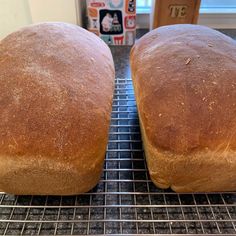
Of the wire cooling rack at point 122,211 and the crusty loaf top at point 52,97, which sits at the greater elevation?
the crusty loaf top at point 52,97

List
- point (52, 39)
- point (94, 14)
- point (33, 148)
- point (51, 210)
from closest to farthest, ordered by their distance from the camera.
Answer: point (33, 148), point (51, 210), point (52, 39), point (94, 14)

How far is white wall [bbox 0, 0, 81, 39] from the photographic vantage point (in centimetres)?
119

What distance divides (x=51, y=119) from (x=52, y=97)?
6 cm

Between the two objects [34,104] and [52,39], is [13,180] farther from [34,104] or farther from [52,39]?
[52,39]

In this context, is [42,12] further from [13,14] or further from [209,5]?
[209,5]

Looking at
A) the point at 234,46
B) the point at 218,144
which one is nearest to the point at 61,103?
the point at 218,144

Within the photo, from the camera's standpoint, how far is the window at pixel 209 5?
1.43m

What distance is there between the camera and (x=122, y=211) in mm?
674

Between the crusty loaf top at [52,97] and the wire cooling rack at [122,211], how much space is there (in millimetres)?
161

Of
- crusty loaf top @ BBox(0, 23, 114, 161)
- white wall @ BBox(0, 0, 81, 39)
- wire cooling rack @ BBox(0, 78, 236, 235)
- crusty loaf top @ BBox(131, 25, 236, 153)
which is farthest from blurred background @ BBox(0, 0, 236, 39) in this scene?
wire cooling rack @ BBox(0, 78, 236, 235)

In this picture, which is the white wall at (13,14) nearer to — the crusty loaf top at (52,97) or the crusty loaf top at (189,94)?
the crusty loaf top at (52,97)

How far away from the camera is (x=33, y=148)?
0.58 m

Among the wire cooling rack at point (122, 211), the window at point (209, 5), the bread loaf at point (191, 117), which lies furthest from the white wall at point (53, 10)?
the wire cooling rack at point (122, 211)

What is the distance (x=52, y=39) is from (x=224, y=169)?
0.60m
